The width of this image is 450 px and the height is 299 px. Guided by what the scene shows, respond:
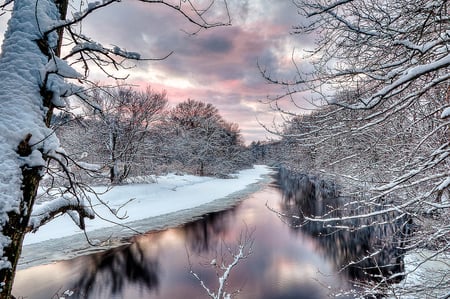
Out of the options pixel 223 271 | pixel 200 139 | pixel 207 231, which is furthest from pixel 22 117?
pixel 200 139

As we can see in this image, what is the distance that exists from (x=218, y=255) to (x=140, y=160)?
14.3 m

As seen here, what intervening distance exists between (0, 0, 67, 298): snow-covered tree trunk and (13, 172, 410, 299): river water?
4778 millimetres

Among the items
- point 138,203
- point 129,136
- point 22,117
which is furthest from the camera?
point 129,136

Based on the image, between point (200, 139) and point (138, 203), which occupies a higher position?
point (200, 139)

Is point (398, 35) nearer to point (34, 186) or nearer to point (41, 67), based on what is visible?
point (41, 67)

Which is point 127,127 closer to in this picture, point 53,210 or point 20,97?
point 53,210

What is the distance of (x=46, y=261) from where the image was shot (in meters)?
10.2

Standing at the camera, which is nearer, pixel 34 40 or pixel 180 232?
pixel 34 40

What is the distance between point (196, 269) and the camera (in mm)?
10492

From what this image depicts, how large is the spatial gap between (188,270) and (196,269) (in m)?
0.29

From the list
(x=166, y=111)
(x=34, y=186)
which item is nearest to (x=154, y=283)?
(x=34, y=186)

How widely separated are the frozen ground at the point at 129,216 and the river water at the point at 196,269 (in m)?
0.87

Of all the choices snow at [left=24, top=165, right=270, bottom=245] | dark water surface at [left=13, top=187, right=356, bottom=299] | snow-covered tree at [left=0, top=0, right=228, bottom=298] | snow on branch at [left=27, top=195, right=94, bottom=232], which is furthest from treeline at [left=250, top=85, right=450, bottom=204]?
snow at [left=24, top=165, right=270, bottom=245]

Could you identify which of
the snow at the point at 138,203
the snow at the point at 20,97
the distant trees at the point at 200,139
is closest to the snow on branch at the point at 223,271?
the snow at the point at 20,97
